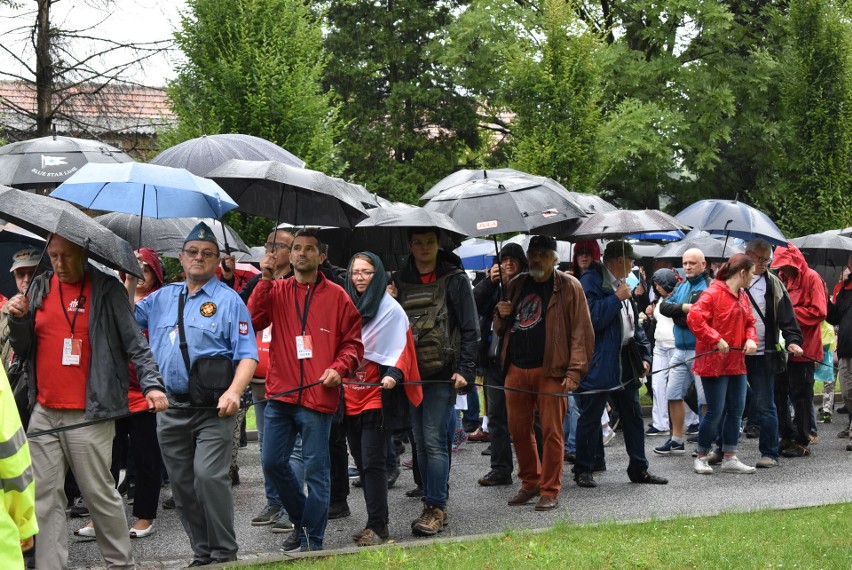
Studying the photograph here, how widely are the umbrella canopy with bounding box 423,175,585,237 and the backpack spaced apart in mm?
577

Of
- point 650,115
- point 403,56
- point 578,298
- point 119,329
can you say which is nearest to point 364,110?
point 403,56

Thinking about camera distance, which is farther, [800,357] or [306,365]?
[800,357]

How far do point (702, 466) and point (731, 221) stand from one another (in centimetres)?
236

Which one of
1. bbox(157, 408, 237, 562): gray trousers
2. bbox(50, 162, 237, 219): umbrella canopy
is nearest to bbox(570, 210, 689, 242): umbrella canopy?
bbox(50, 162, 237, 219): umbrella canopy

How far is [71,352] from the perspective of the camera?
6539mm

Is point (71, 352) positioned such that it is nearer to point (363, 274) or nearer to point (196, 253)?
point (196, 253)

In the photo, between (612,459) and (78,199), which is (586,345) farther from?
(78,199)

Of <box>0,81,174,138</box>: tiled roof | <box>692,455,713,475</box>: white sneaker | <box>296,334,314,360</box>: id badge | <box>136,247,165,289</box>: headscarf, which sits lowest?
<box>692,455,713,475</box>: white sneaker

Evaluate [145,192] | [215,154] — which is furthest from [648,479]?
[145,192]

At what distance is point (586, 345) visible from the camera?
354 inches

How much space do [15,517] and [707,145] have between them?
2460 cm

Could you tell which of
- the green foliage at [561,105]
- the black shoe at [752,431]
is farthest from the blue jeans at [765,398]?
the green foliage at [561,105]

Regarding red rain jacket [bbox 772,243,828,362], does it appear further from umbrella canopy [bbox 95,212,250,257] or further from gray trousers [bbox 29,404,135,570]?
gray trousers [bbox 29,404,135,570]

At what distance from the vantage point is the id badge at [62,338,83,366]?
257 inches
